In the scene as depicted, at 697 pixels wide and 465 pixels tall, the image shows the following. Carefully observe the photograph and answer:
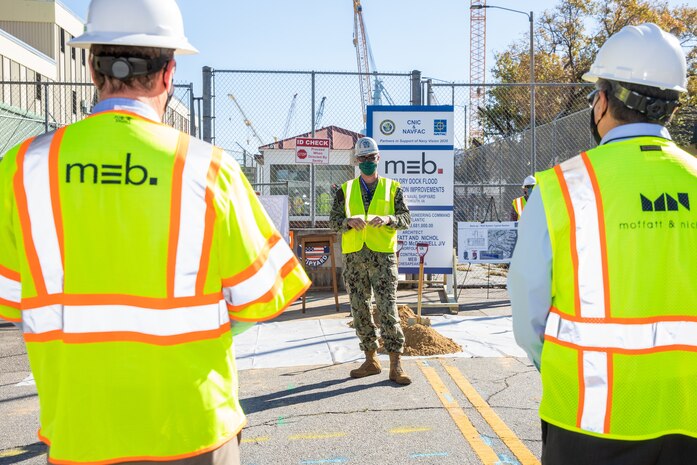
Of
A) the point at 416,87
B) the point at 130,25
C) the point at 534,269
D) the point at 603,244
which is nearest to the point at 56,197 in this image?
the point at 130,25

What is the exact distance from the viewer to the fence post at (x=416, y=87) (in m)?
10.8

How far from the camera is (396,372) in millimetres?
6016

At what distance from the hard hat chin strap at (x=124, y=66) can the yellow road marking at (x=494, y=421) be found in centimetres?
334

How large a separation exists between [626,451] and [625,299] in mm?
483

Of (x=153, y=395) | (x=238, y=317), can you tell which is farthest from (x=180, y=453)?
(x=238, y=317)

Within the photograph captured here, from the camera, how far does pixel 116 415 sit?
71.9 inches

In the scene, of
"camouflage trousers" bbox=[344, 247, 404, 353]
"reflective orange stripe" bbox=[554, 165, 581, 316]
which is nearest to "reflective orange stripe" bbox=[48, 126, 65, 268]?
"reflective orange stripe" bbox=[554, 165, 581, 316]

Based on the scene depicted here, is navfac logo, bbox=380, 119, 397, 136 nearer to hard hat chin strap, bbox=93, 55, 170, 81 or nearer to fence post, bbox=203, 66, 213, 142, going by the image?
fence post, bbox=203, 66, 213, 142

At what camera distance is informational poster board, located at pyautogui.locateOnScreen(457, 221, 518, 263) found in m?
11.2

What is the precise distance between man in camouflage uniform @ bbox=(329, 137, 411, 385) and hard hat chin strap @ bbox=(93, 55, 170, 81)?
437cm

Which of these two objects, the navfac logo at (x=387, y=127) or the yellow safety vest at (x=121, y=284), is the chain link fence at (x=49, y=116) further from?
the yellow safety vest at (x=121, y=284)

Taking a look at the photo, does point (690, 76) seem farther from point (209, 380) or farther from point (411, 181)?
point (209, 380)

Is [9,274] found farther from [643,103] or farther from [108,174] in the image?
[643,103]

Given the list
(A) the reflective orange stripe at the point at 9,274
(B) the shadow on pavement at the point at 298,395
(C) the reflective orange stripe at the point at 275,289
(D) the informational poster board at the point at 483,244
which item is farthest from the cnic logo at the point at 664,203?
(D) the informational poster board at the point at 483,244
